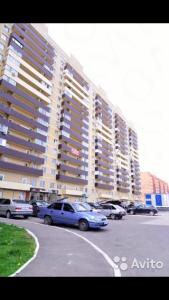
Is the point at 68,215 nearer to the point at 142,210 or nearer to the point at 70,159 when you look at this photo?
the point at 142,210

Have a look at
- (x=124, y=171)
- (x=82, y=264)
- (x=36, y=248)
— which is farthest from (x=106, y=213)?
(x=124, y=171)

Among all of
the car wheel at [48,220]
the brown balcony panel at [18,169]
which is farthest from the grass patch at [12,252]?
the brown balcony panel at [18,169]

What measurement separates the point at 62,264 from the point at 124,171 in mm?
83499

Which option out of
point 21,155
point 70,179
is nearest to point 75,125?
point 70,179

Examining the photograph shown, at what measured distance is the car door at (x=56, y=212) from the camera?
609 inches

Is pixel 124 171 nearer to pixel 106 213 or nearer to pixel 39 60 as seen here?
pixel 39 60

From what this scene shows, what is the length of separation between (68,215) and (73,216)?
475 millimetres

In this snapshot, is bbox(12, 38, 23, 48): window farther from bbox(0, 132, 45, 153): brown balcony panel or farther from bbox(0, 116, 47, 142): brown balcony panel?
bbox(0, 132, 45, 153): brown balcony panel

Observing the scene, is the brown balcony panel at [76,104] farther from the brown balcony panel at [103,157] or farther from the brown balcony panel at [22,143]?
the brown balcony panel at [22,143]

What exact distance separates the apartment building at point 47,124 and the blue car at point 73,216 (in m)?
21.4

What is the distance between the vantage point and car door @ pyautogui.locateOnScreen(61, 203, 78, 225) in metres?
14.6

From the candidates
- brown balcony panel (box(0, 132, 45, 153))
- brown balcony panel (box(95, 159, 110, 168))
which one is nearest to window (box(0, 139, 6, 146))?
brown balcony panel (box(0, 132, 45, 153))
